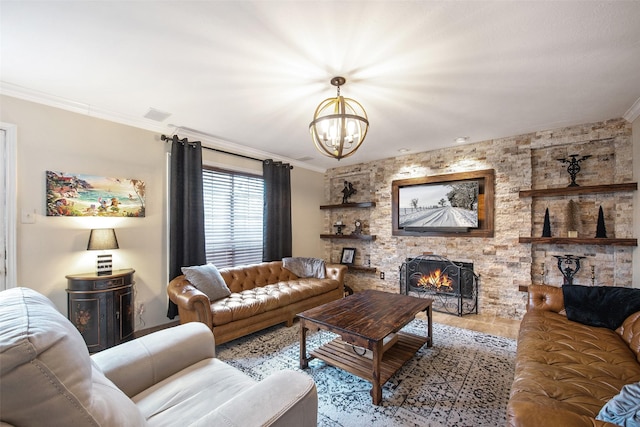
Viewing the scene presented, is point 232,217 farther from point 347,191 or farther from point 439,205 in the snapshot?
point 439,205

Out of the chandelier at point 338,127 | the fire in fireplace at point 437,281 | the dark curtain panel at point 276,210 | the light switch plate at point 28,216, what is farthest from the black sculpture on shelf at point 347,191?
the light switch plate at point 28,216

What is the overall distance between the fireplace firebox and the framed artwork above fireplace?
492 millimetres

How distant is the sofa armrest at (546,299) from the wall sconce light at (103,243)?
14.4 ft

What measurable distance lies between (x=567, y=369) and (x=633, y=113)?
316cm

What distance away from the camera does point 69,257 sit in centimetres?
288

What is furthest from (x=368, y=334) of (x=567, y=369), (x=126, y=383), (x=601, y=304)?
(x=601, y=304)

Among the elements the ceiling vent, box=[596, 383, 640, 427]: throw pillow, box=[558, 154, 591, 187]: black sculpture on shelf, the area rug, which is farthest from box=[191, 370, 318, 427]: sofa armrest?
box=[558, 154, 591, 187]: black sculpture on shelf

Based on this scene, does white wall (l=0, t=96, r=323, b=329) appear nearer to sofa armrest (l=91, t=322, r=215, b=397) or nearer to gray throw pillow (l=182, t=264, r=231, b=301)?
gray throw pillow (l=182, t=264, r=231, b=301)

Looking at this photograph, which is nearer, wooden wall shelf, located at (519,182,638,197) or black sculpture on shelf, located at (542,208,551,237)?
wooden wall shelf, located at (519,182,638,197)

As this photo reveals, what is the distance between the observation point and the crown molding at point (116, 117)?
8.54ft

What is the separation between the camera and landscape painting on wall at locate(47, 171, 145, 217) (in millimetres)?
2803

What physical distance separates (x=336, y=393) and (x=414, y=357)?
0.97m

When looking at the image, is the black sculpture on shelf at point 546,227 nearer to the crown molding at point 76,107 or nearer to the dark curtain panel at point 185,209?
the dark curtain panel at point 185,209

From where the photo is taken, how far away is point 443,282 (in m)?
4.44
